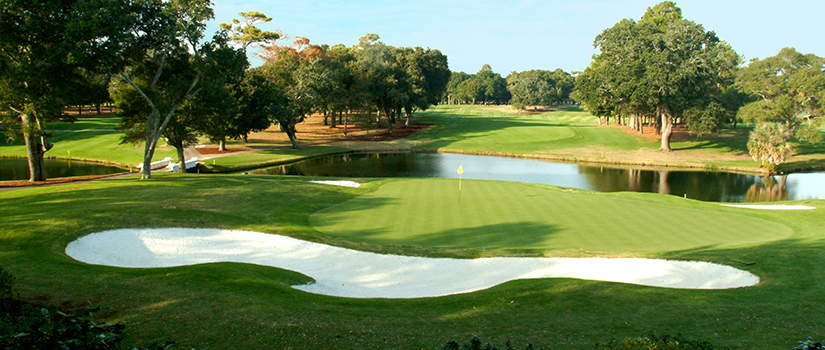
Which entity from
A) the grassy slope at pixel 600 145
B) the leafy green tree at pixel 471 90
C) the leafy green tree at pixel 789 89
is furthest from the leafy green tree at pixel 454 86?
the leafy green tree at pixel 789 89

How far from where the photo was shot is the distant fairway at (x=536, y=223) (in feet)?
48.5

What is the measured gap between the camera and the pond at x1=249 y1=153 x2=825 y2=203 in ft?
109

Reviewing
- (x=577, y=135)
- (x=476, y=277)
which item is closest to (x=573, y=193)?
(x=476, y=277)

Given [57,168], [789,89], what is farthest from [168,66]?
[789,89]

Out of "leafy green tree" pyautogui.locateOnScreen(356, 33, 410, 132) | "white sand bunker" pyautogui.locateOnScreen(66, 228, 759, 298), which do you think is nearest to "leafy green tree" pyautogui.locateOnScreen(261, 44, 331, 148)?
"leafy green tree" pyautogui.locateOnScreen(356, 33, 410, 132)

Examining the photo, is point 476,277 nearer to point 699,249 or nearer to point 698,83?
point 699,249

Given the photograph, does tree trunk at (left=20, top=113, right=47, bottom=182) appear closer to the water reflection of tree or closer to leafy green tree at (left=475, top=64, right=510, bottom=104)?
the water reflection of tree

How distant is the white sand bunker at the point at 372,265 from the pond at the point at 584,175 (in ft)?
75.3

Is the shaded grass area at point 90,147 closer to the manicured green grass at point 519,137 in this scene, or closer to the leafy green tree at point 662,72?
the manicured green grass at point 519,137

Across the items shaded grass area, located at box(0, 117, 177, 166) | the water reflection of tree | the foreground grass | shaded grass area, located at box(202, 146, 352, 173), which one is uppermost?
shaded grass area, located at box(0, 117, 177, 166)

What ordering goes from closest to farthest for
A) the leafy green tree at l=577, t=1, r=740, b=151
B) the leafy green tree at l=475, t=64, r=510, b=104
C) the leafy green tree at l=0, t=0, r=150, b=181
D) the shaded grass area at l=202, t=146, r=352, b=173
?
the leafy green tree at l=0, t=0, r=150, b=181
the shaded grass area at l=202, t=146, r=352, b=173
the leafy green tree at l=577, t=1, r=740, b=151
the leafy green tree at l=475, t=64, r=510, b=104

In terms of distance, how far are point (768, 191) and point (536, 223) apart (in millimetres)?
26772

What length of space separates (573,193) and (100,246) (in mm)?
21329

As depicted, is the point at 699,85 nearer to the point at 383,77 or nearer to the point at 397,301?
the point at 383,77
